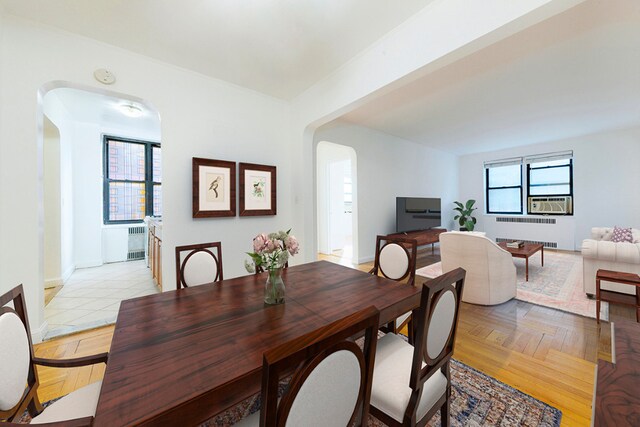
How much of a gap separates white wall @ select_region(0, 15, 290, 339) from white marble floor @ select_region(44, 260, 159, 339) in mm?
352

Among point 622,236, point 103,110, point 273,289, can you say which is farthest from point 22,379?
point 622,236

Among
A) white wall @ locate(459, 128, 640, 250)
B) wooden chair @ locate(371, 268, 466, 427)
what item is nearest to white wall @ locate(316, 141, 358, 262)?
wooden chair @ locate(371, 268, 466, 427)

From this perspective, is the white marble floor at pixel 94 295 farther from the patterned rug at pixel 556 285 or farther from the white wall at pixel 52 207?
the patterned rug at pixel 556 285

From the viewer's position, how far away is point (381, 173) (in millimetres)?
5328

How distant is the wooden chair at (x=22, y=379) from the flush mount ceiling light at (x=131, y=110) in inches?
144

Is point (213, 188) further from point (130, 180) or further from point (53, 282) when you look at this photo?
point (130, 180)

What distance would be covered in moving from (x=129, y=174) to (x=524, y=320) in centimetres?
698

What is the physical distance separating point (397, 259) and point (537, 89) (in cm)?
328

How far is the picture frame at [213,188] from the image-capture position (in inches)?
109

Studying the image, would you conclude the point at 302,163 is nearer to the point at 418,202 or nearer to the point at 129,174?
the point at 418,202

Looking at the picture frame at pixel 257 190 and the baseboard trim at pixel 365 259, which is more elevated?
the picture frame at pixel 257 190

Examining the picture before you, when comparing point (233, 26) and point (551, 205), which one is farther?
point (551, 205)

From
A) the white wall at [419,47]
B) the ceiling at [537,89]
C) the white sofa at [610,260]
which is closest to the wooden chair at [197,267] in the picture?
the white wall at [419,47]

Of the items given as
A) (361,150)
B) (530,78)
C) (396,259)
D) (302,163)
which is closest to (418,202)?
(361,150)
